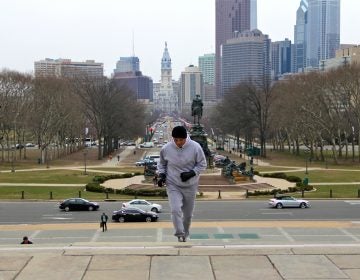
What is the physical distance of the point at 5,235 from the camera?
2516 cm

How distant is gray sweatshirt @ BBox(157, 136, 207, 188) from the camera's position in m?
9.35

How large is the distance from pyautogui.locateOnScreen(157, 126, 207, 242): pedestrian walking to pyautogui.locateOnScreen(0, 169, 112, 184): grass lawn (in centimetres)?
4264

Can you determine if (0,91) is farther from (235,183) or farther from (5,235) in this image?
(5,235)

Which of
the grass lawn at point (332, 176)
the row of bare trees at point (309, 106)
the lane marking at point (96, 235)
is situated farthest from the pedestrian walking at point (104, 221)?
the row of bare trees at point (309, 106)

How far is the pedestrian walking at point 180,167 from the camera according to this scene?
930 centimetres

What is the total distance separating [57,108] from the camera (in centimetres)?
7919

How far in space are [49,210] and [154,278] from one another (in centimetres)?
2796

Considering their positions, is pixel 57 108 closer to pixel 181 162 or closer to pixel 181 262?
pixel 181 162

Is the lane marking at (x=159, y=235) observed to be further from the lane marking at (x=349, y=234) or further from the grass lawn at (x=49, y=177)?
the grass lawn at (x=49, y=177)

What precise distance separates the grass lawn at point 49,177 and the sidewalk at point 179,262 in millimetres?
42809

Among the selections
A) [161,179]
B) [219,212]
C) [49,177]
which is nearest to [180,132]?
[161,179]

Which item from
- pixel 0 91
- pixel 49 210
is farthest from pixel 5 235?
pixel 0 91

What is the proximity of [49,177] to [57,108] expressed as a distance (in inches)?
1041

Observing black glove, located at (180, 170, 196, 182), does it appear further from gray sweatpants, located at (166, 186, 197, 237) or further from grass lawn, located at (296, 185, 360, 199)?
grass lawn, located at (296, 185, 360, 199)
